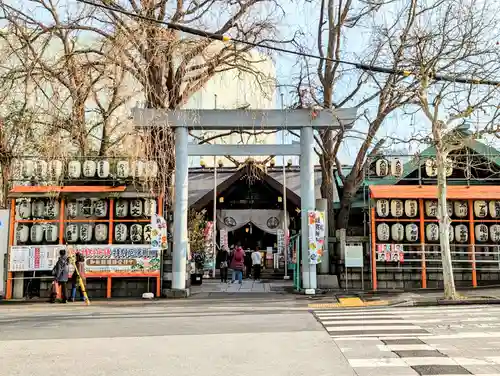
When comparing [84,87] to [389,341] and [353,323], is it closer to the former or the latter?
[353,323]

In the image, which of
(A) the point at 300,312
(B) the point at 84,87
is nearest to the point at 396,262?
(A) the point at 300,312

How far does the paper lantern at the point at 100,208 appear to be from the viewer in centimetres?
1833

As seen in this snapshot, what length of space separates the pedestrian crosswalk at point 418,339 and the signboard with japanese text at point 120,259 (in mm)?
6601

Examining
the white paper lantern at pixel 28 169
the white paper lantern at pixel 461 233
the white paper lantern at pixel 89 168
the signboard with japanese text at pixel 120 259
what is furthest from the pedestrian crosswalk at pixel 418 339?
the white paper lantern at pixel 28 169

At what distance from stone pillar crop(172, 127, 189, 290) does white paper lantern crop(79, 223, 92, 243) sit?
3.00 metres

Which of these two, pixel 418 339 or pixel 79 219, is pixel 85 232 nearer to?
pixel 79 219

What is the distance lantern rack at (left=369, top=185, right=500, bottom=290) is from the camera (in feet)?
60.0

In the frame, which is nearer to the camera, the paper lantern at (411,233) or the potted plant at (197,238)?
the paper lantern at (411,233)

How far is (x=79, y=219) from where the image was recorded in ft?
60.1

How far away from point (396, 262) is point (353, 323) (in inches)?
308

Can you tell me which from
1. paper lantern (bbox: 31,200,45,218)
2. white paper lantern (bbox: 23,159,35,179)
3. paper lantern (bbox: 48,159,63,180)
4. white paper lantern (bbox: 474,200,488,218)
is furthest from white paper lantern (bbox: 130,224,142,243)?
white paper lantern (bbox: 474,200,488,218)

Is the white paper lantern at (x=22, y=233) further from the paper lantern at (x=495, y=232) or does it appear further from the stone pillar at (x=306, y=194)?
the paper lantern at (x=495, y=232)

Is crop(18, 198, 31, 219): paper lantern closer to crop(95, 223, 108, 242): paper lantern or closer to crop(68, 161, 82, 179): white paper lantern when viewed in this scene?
crop(68, 161, 82, 179): white paper lantern

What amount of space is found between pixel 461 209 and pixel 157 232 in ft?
33.6
